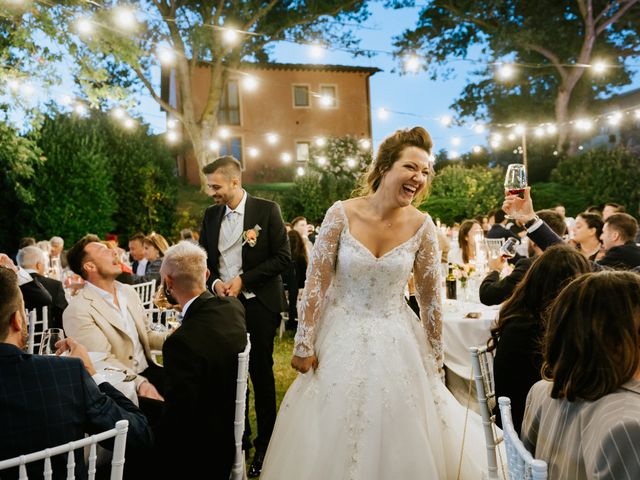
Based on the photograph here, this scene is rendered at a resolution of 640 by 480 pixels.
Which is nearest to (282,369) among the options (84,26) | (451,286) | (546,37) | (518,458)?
(451,286)

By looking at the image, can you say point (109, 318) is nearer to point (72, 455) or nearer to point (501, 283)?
point (72, 455)

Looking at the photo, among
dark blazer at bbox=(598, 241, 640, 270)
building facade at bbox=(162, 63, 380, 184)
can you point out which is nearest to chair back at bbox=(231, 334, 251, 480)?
dark blazer at bbox=(598, 241, 640, 270)

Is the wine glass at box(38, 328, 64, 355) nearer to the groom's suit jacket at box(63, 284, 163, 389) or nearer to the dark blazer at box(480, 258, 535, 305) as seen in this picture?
the groom's suit jacket at box(63, 284, 163, 389)

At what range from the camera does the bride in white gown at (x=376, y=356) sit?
2402 mm

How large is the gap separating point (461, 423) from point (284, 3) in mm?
17877

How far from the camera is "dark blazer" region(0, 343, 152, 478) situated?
1683 mm

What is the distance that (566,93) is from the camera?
22297 millimetres

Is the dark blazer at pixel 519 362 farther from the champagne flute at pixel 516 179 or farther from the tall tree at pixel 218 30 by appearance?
the tall tree at pixel 218 30

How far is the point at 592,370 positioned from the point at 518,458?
0.29m

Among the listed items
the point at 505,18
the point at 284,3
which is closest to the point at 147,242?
the point at 284,3

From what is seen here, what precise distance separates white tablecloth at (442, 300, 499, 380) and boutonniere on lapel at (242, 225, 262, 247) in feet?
4.91

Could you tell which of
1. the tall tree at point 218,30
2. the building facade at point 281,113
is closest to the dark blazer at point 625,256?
the tall tree at point 218,30

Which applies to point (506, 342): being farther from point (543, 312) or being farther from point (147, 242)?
point (147, 242)

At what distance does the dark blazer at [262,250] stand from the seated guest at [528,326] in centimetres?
169
